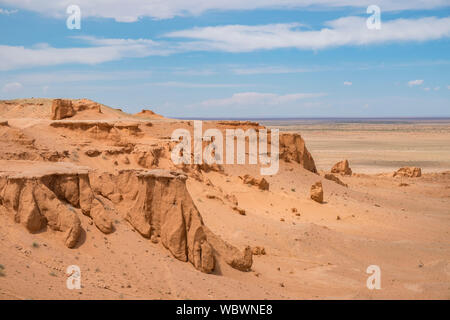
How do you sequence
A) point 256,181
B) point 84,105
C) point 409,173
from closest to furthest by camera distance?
point 256,181 → point 84,105 → point 409,173

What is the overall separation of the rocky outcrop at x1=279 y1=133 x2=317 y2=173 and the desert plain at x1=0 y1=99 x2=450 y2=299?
80 millimetres

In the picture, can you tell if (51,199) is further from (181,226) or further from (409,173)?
(409,173)

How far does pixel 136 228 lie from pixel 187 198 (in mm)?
1248

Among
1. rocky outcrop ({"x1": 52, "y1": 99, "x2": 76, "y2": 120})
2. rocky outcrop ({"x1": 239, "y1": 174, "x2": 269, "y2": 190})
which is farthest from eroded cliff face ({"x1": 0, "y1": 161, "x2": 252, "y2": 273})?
rocky outcrop ({"x1": 52, "y1": 99, "x2": 76, "y2": 120})

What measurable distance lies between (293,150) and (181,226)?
58.9ft

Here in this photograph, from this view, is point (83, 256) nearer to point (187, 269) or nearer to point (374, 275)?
point (187, 269)

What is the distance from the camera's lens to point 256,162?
1054 inches

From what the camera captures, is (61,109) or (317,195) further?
(61,109)

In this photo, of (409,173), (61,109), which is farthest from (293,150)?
(409,173)

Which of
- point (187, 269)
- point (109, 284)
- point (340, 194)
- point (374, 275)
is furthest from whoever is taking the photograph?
point (340, 194)

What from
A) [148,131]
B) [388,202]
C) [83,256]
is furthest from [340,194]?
[83,256]

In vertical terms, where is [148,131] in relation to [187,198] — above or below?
above

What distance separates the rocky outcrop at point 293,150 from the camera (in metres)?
28.9

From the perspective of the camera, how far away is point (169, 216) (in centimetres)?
1216
